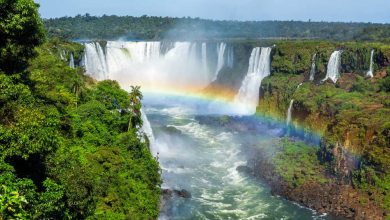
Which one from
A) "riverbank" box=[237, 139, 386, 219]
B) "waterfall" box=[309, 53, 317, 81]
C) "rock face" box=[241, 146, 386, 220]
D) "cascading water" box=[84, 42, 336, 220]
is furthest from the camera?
"waterfall" box=[309, 53, 317, 81]

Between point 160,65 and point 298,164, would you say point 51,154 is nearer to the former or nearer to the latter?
point 298,164

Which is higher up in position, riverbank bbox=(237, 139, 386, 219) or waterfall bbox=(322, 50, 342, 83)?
waterfall bbox=(322, 50, 342, 83)

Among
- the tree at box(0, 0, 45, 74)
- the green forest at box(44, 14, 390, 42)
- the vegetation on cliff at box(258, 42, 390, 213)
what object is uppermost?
the green forest at box(44, 14, 390, 42)

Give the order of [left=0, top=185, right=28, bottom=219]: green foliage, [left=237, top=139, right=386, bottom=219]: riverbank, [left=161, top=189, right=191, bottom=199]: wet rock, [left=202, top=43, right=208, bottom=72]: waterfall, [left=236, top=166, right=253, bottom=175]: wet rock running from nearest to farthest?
[left=0, top=185, right=28, bottom=219]: green foliage → [left=237, top=139, right=386, bottom=219]: riverbank → [left=161, top=189, right=191, bottom=199]: wet rock → [left=236, top=166, right=253, bottom=175]: wet rock → [left=202, top=43, right=208, bottom=72]: waterfall

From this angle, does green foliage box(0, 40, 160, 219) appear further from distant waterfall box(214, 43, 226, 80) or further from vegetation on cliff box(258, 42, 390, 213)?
distant waterfall box(214, 43, 226, 80)

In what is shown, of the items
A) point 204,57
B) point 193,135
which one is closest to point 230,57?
point 204,57

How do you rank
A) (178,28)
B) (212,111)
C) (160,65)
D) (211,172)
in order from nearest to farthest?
(211,172) → (212,111) → (160,65) → (178,28)

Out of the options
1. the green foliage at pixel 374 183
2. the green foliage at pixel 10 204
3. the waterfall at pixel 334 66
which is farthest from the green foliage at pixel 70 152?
the waterfall at pixel 334 66

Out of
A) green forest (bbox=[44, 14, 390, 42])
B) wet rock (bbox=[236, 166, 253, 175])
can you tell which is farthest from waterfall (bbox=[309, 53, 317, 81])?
green forest (bbox=[44, 14, 390, 42])
